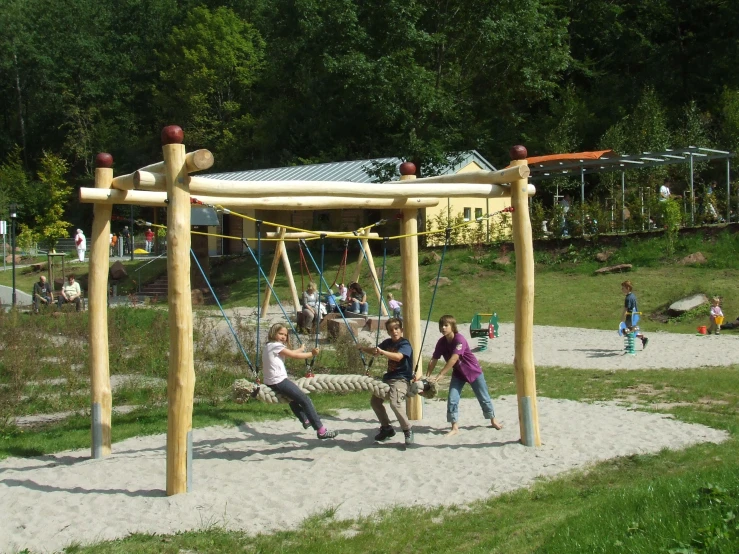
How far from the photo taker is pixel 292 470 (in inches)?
346

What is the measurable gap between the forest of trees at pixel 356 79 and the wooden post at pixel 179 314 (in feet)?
78.7

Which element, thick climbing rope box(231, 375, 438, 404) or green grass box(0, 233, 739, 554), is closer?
green grass box(0, 233, 739, 554)

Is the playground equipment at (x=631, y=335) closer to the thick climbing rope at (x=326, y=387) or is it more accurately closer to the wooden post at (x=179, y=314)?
the thick climbing rope at (x=326, y=387)

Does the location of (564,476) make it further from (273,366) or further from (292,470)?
(273,366)

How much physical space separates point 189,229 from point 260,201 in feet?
6.48

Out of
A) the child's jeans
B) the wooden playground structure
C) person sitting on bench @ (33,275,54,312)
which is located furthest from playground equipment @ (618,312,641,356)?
person sitting on bench @ (33,275,54,312)

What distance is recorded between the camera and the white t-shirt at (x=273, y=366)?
30.9 feet

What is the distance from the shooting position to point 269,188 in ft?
28.3

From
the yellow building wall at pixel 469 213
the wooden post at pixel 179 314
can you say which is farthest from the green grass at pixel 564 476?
the yellow building wall at pixel 469 213

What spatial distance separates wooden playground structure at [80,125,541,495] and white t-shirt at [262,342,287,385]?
4.75 feet

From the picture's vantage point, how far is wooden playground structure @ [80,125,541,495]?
7.98 metres

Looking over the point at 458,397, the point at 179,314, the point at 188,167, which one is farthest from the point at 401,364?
the point at 188,167

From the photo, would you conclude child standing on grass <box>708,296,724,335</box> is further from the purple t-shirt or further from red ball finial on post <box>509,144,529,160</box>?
red ball finial on post <box>509,144,529,160</box>

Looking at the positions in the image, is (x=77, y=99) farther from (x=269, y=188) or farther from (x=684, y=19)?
(x=269, y=188)
